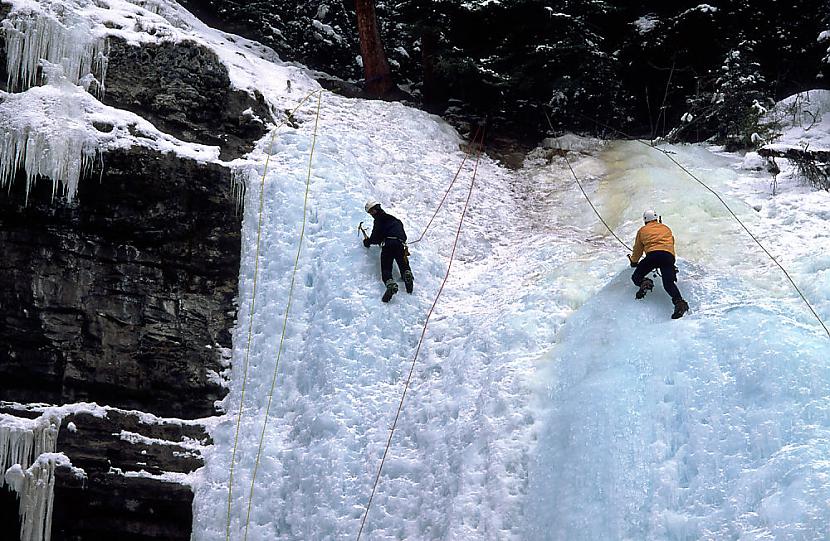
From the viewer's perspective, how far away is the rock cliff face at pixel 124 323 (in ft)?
26.2

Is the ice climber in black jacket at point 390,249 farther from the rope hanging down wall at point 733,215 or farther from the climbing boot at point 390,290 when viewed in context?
the rope hanging down wall at point 733,215

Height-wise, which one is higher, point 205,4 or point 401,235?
point 205,4

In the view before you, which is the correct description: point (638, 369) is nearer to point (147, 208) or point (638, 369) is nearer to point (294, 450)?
point (294, 450)

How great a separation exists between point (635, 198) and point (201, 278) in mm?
5600

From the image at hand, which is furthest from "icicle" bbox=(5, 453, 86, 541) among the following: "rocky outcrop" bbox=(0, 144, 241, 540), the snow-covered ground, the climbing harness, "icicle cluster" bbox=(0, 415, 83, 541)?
the climbing harness

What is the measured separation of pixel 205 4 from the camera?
14594 mm

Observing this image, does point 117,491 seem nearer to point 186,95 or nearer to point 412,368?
point 412,368

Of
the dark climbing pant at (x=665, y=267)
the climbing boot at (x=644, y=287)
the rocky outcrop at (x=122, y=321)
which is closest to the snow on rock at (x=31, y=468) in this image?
the rocky outcrop at (x=122, y=321)

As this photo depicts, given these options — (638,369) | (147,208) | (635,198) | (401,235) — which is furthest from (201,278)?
(635,198)

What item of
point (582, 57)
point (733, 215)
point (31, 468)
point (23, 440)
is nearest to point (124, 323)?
point (23, 440)

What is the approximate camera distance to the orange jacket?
314 inches

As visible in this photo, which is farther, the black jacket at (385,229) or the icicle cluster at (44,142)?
the black jacket at (385,229)

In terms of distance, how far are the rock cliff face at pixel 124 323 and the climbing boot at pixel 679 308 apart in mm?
4748

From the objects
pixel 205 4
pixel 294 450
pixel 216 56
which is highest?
pixel 205 4
